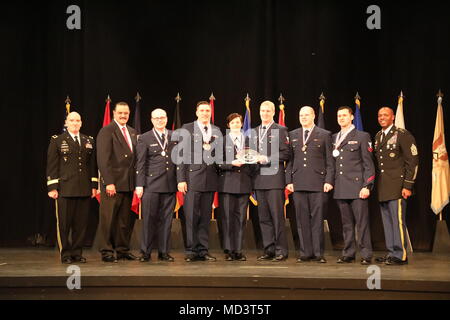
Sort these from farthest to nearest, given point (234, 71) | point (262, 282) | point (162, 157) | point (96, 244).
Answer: point (234, 71) → point (96, 244) → point (162, 157) → point (262, 282)

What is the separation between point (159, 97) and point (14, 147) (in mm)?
1930

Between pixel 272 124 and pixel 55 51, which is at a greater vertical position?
pixel 55 51

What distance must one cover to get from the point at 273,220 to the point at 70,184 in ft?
6.26

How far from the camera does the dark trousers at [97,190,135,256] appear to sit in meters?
5.65

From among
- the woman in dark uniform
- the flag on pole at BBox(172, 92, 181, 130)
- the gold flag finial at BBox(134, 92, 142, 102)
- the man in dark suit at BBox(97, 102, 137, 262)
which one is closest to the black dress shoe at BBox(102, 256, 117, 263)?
the man in dark suit at BBox(97, 102, 137, 262)

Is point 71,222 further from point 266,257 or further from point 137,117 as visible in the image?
point 137,117

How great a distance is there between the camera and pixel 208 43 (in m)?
7.76

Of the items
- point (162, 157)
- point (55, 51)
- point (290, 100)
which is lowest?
point (162, 157)

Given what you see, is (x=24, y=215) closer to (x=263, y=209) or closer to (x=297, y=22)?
(x=263, y=209)

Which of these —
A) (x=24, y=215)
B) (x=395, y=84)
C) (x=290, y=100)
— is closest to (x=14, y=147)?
(x=24, y=215)

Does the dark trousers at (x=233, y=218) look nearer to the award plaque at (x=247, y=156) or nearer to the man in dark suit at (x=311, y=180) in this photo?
the award plaque at (x=247, y=156)

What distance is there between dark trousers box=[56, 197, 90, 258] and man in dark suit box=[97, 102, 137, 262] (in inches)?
6.6

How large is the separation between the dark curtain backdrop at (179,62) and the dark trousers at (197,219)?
82.4 inches

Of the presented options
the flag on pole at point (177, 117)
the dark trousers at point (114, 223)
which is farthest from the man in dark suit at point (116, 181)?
the flag on pole at point (177, 117)
